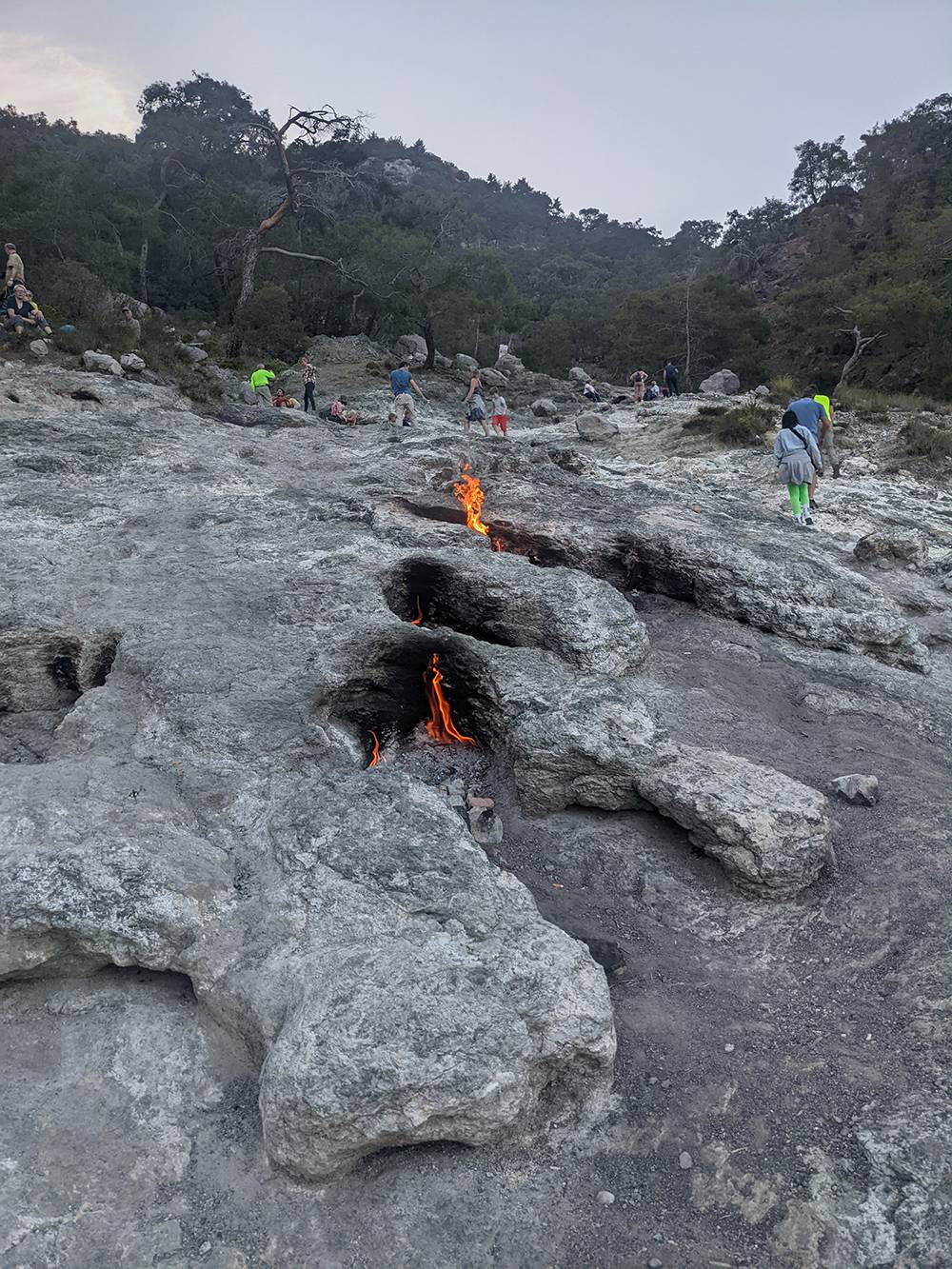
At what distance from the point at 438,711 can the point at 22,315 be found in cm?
1189

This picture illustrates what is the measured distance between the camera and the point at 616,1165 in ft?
12.2

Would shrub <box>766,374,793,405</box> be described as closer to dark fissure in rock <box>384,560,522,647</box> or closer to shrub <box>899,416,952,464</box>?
shrub <box>899,416,952,464</box>

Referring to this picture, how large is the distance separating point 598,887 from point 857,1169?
2.19 metres

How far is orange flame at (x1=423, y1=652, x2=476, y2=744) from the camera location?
7.21 metres

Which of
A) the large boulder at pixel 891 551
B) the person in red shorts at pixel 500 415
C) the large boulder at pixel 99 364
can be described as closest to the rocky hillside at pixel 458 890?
the large boulder at pixel 891 551

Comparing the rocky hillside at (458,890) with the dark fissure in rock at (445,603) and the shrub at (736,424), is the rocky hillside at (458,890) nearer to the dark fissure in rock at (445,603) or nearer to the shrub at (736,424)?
the dark fissure in rock at (445,603)

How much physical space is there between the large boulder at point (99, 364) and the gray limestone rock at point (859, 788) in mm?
12883

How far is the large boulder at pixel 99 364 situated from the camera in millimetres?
14188

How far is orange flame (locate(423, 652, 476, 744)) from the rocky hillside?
0.03 metres

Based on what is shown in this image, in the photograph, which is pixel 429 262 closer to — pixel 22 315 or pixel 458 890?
pixel 22 315

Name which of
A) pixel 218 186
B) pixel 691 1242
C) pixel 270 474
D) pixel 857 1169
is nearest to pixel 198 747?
pixel 691 1242

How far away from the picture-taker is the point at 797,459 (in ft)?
36.9

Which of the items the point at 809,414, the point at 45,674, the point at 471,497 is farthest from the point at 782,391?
the point at 45,674

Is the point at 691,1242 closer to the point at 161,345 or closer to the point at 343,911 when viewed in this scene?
the point at 343,911
